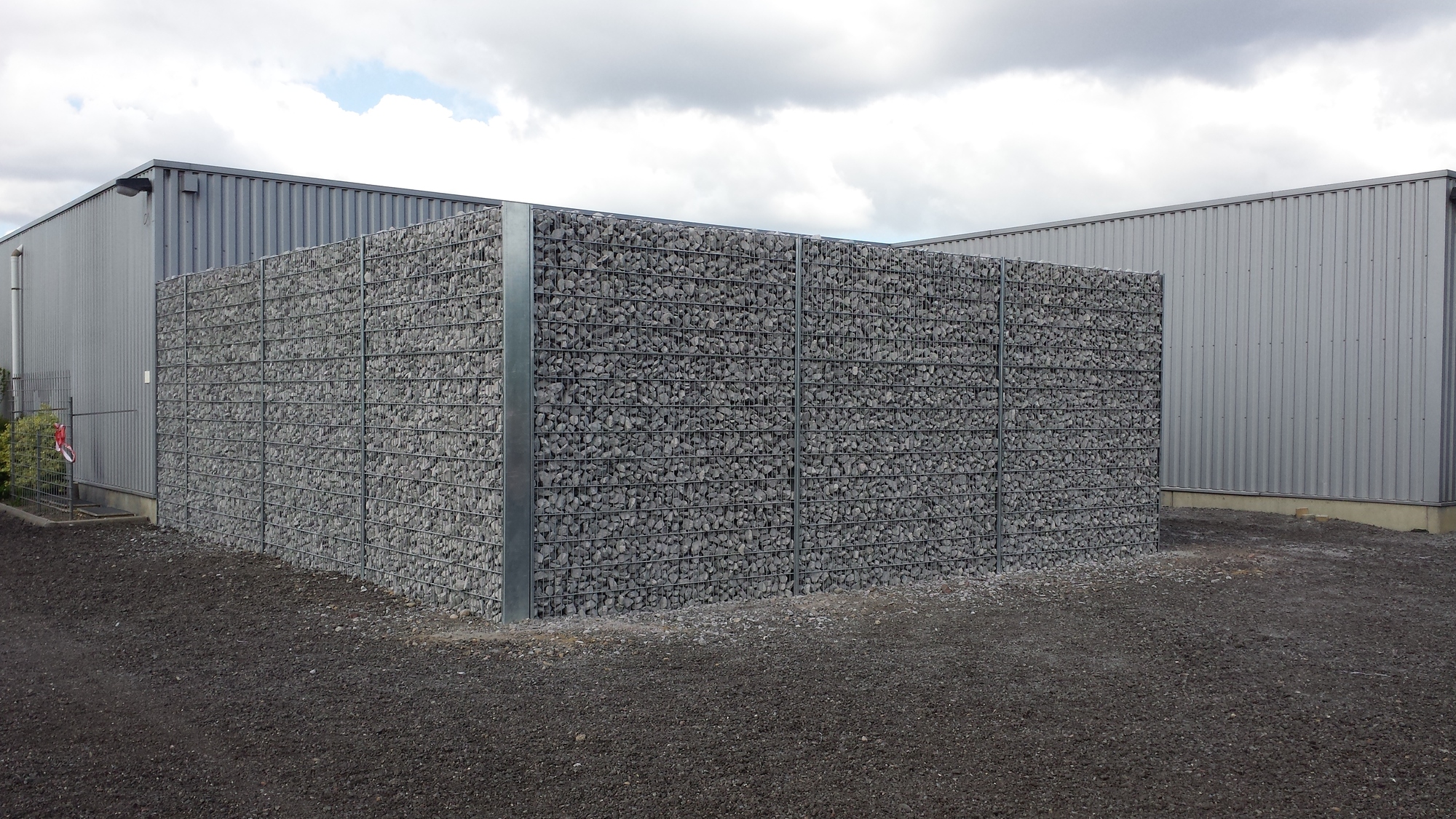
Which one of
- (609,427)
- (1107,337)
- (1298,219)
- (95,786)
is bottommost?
(95,786)

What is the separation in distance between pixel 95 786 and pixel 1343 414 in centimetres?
1331

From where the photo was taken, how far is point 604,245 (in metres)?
7.26

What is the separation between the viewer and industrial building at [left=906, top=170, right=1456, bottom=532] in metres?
12.5

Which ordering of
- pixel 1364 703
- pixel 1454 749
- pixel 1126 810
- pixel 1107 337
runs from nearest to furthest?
pixel 1126 810
pixel 1454 749
pixel 1364 703
pixel 1107 337

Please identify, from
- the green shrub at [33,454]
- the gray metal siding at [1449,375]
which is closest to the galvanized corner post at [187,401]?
the green shrub at [33,454]

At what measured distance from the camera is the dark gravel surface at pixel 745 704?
4.16m

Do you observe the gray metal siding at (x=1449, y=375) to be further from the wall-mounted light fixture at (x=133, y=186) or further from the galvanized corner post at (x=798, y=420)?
the wall-mounted light fixture at (x=133, y=186)

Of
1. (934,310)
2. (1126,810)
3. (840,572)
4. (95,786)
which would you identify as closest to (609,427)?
(840,572)

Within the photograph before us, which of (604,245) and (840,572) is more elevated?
(604,245)

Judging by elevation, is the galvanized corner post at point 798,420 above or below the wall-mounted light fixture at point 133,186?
below

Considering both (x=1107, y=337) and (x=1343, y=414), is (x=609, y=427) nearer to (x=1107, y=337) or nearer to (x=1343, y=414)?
(x=1107, y=337)

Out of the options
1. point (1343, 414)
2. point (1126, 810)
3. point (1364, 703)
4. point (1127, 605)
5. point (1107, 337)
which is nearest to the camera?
point (1126, 810)

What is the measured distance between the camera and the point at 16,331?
17375 millimetres

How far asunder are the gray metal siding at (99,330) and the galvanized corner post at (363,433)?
5246mm
